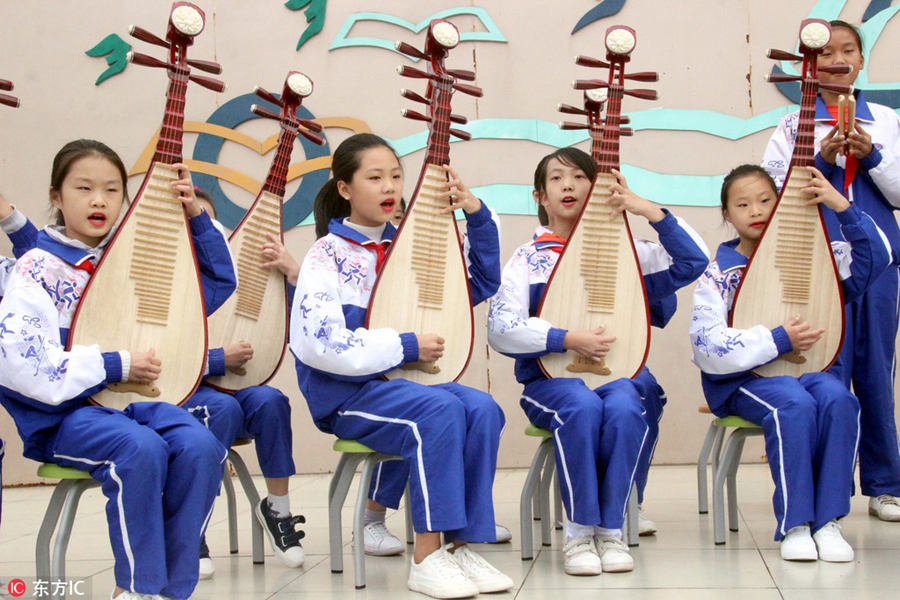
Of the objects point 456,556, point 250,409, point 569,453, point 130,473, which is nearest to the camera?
point 130,473

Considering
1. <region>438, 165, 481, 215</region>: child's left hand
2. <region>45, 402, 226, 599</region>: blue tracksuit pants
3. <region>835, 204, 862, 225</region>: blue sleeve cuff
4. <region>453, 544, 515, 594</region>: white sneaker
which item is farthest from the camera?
<region>835, 204, 862, 225</region>: blue sleeve cuff

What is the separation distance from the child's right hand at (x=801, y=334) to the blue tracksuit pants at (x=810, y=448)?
0.10 metres

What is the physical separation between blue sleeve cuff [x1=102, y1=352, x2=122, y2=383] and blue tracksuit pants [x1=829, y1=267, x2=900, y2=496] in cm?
197

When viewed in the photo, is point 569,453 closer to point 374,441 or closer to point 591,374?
point 591,374

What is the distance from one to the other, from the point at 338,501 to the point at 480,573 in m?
0.40

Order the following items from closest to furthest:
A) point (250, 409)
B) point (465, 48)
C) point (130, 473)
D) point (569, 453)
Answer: point (130, 473)
point (569, 453)
point (250, 409)
point (465, 48)

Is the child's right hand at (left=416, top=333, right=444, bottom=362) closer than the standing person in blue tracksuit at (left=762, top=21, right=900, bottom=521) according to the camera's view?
Yes

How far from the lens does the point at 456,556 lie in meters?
2.17

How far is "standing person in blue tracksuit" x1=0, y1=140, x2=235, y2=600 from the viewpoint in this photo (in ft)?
6.17

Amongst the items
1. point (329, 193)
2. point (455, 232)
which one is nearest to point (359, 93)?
point (329, 193)

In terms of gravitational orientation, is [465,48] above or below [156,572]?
above

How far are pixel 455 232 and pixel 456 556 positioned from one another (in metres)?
0.79

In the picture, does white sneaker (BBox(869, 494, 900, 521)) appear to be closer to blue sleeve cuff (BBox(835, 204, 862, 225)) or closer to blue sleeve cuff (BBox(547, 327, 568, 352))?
blue sleeve cuff (BBox(835, 204, 862, 225))

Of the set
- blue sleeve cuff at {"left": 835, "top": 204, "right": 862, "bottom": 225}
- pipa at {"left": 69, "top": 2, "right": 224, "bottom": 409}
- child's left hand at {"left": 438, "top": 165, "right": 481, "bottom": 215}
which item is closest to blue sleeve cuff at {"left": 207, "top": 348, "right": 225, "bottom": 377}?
pipa at {"left": 69, "top": 2, "right": 224, "bottom": 409}
